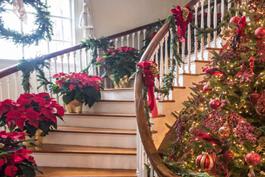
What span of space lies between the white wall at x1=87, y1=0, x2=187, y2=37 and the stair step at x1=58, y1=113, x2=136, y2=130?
2.02 meters

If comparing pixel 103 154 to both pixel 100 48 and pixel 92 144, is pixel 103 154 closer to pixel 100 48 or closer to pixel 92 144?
pixel 92 144

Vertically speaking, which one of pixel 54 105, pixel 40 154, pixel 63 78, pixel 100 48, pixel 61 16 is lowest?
pixel 40 154

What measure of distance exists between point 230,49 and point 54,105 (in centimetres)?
188

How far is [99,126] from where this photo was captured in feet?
12.7

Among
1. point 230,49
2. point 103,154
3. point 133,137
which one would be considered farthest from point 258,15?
point 103,154

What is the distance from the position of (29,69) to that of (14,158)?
1.69 metres

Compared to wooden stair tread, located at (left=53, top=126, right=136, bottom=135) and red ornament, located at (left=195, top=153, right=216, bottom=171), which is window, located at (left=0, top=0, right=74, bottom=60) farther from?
red ornament, located at (left=195, top=153, right=216, bottom=171)

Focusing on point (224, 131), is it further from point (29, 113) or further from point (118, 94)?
point (118, 94)

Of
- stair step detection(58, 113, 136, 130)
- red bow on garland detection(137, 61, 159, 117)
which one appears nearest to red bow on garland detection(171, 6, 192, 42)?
red bow on garland detection(137, 61, 159, 117)

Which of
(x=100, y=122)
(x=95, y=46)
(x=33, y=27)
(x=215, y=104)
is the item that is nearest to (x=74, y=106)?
(x=100, y=122)

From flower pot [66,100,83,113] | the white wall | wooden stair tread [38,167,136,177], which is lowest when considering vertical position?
wooden stair tread [38,167,136,177]

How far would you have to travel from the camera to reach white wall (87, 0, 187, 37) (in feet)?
Answer: 18.1

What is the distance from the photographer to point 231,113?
8.37 ft

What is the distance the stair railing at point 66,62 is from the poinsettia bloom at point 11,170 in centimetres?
149
